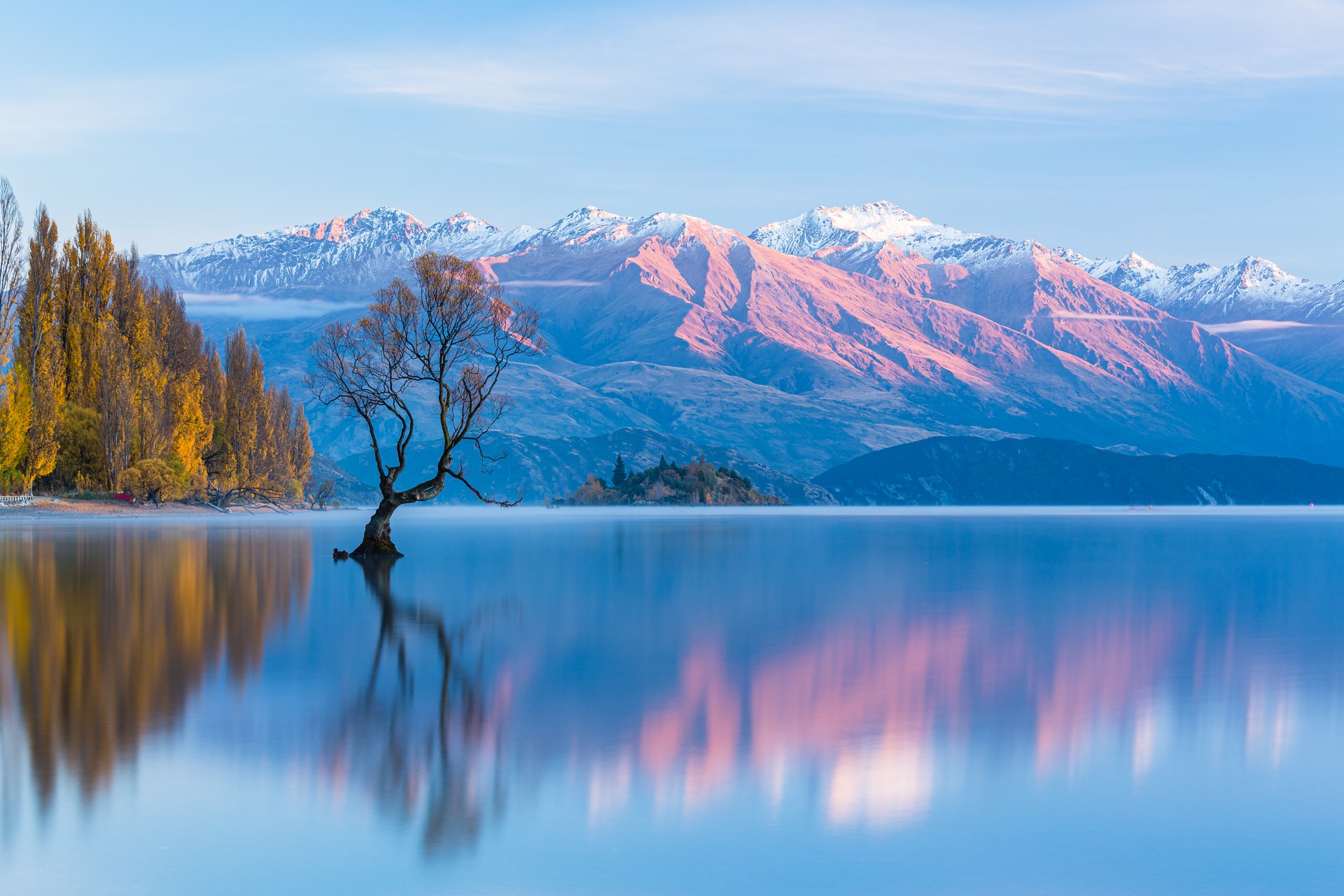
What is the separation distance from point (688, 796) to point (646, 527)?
96458 millimetres

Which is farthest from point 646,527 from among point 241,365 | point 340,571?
point 340,571

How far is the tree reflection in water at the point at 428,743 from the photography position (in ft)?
33.7

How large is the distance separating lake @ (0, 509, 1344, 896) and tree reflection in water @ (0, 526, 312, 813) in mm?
106

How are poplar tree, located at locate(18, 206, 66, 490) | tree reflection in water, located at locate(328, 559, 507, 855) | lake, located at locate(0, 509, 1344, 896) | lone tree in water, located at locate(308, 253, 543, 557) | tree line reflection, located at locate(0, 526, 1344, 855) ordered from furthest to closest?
poplar tree, located at locate(18, 206, 66, 490) < lone tree in water, located at locate(308, 253, 543, 557) < tree line reflection, located at locate(0, 526, 1344, 855) < tree reflection in water, located at locate(328, 559, 507, 855) < lake, located at locate(0, 509, 1344, 896)

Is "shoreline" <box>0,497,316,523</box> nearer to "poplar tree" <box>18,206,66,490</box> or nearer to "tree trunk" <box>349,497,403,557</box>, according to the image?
"poplar tree" <box>18,206,66,490</box>

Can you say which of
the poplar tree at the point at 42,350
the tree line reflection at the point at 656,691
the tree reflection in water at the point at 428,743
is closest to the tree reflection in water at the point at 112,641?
the tree line reflection at the point at 656,691

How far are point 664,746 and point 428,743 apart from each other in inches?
97.6

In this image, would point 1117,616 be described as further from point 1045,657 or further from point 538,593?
point 538,593

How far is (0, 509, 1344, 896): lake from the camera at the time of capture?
29.7 feet

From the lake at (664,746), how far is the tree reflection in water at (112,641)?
106 millimetres

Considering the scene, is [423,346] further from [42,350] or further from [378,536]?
[42,350]

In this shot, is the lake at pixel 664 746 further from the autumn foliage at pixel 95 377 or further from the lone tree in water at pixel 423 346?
the autumn foliage at pixel 95 377

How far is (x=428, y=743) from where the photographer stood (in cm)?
1309

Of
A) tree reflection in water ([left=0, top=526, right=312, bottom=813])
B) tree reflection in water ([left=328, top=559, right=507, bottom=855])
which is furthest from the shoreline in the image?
tree reflection in water ([left=328, top=559, right=507, bottom=855])
